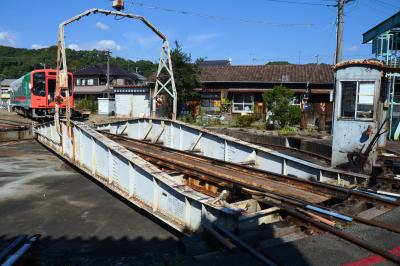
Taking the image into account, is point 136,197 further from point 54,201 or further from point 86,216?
point 54,201

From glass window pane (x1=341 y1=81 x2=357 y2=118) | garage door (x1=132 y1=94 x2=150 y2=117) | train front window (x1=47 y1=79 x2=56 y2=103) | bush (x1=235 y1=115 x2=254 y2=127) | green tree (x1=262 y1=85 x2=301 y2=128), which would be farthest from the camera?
garage door (x1=132 y1=94 x2=150 y2=117)

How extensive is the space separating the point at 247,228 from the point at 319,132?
54.1 feet

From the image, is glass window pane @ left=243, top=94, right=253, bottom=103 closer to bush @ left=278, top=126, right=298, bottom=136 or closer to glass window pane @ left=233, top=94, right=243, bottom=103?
glass window pane @ left=233, top=94, right=243, bottom=103

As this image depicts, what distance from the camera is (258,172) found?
27.8 ft

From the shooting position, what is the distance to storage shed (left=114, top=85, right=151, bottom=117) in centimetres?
3425

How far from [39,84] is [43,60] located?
83.4m

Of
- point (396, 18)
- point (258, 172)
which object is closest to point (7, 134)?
point (258, 172)

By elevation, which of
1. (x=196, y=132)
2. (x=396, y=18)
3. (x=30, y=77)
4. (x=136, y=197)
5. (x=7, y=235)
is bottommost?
(x=7, y=235)

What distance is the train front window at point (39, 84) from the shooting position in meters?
22.1

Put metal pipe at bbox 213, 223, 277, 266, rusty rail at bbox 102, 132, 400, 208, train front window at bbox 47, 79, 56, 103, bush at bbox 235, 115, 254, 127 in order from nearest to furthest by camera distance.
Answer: metal pipe at bbox 213, 223, 277, 266, rusty rail at bbox 102, 132, 400, 208, train front window at bbox 47, 79, 56, 103, bush at bbox 235, 115, 254, 127

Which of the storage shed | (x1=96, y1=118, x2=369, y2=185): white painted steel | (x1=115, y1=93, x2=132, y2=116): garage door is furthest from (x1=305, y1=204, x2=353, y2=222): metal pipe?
(x1=115, y1=93, x2=132, y2=116): garage door

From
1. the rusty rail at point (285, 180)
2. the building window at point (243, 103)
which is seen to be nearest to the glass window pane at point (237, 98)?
the building window at point (243, 103)

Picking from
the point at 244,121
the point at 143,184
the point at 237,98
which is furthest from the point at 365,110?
the point at 237,98

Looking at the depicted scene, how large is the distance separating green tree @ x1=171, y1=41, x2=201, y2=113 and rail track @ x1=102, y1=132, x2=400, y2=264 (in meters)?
19.0
